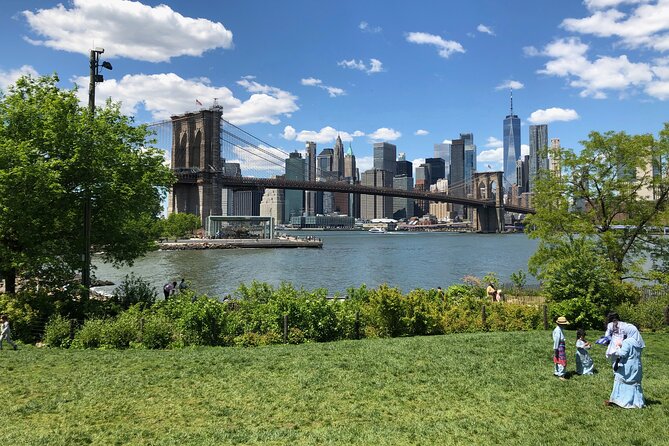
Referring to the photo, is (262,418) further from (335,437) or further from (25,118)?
(25,118)

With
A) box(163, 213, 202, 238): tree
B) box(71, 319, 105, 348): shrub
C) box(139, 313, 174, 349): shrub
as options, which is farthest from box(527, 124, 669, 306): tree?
box(163, 213, 202, 238): tree

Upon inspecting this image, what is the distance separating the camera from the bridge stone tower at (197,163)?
114750 mm

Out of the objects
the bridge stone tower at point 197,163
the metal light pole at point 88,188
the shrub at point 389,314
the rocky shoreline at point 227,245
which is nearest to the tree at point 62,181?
the metal light pole at point 88,188

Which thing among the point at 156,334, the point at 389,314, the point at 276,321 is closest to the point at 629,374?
the point at 389,314

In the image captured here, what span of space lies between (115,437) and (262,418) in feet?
7.01

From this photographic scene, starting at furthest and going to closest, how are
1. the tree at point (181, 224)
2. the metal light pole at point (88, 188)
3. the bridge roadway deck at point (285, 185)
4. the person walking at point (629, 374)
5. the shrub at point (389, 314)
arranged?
the bridge roadway deck at point (285, 185), the tree at point (181, 224), the metal light pole at point (88, 188), the shrub at point (389, 314), the person walking at point (629, 374)

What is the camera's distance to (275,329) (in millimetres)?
13883

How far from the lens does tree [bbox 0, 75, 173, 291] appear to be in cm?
1490

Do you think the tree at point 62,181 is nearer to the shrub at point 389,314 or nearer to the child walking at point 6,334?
the child walking at point 6,334

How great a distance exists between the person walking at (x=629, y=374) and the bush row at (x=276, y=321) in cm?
711

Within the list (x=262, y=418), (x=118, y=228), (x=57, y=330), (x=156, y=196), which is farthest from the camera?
(x=156, y=196)

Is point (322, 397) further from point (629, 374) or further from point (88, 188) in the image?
point (88, 188)

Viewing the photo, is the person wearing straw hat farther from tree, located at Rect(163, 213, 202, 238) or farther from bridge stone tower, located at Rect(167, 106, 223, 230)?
bridge stone tower, located at Rect(167, 106, 223, 230)

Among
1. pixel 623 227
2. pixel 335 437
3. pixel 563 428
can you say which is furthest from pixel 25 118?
pixel 623 227
